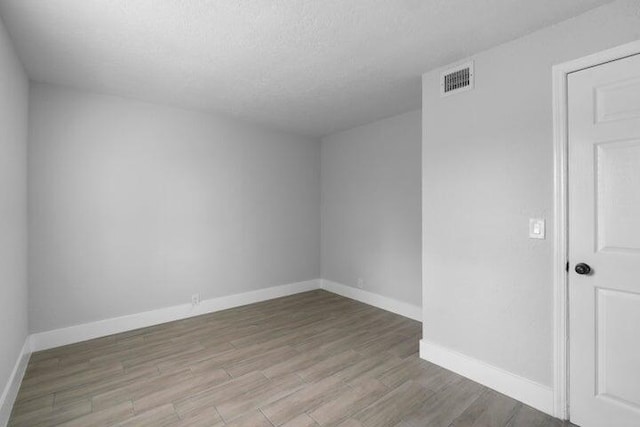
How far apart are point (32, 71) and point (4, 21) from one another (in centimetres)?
89

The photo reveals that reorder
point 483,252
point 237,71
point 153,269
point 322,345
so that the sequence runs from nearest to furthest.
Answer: point 483,252 → point 237,71 → point 322,345 → point 153,269

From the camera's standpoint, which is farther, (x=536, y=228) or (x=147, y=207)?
(x=147, y=207)

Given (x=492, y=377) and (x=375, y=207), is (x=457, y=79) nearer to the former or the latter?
(x=375, y=207)

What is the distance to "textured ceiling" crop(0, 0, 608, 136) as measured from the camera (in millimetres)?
1894

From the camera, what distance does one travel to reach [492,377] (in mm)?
2316

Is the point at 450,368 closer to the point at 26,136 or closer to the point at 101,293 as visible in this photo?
the point at 101,293

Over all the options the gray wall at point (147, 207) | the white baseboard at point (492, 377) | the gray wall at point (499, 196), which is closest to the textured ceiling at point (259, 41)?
the gray wall at point (499, 196)

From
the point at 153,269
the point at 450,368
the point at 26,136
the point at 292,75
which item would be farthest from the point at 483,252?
the point at 26,136

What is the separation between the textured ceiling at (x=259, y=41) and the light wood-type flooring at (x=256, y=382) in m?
2.59

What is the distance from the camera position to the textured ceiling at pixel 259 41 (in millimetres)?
1894

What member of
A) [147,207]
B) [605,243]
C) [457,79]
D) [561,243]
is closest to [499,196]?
[561,243]

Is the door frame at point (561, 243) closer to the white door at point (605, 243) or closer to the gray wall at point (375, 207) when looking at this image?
the white door at point (605, 243)

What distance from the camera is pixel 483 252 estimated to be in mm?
2396

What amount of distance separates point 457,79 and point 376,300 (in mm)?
2900
